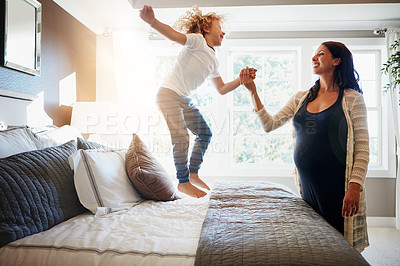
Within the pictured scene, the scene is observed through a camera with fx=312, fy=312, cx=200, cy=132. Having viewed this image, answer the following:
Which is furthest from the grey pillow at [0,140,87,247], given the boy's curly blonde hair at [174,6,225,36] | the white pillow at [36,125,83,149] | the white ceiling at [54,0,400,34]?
the white ceiling at [54,0,400,34]

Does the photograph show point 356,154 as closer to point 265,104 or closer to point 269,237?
point 269,237

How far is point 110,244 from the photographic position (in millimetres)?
1300

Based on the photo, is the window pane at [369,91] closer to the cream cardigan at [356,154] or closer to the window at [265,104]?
the window at [265,104]

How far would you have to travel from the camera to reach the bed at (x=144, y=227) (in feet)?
3.92

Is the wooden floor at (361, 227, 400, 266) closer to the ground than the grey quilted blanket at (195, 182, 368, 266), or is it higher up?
closer to the ground

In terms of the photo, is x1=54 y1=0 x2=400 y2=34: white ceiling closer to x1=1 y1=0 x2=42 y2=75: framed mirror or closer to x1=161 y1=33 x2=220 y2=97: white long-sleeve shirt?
x1=1 y1=0 x2=42 y2=75: framed mirror

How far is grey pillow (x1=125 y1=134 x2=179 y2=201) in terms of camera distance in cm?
208

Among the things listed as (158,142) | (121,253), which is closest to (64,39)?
(158,142)

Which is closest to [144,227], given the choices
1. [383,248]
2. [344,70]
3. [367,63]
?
[344,70]

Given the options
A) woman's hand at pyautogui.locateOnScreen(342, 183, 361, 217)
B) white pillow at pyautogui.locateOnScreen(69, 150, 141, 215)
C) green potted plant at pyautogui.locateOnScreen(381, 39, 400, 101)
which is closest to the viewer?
woman's hand at pyautogui.locateOnScreen(342, 183, 361, 217)

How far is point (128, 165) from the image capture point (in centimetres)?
218

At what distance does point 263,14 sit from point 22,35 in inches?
98.6

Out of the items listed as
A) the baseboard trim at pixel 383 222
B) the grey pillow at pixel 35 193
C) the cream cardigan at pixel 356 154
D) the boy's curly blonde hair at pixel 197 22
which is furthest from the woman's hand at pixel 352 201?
the baseboard trim at pixel 383 222

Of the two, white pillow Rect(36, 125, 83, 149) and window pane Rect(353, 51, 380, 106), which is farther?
window pane Rect(353, 51, 380, 106)
